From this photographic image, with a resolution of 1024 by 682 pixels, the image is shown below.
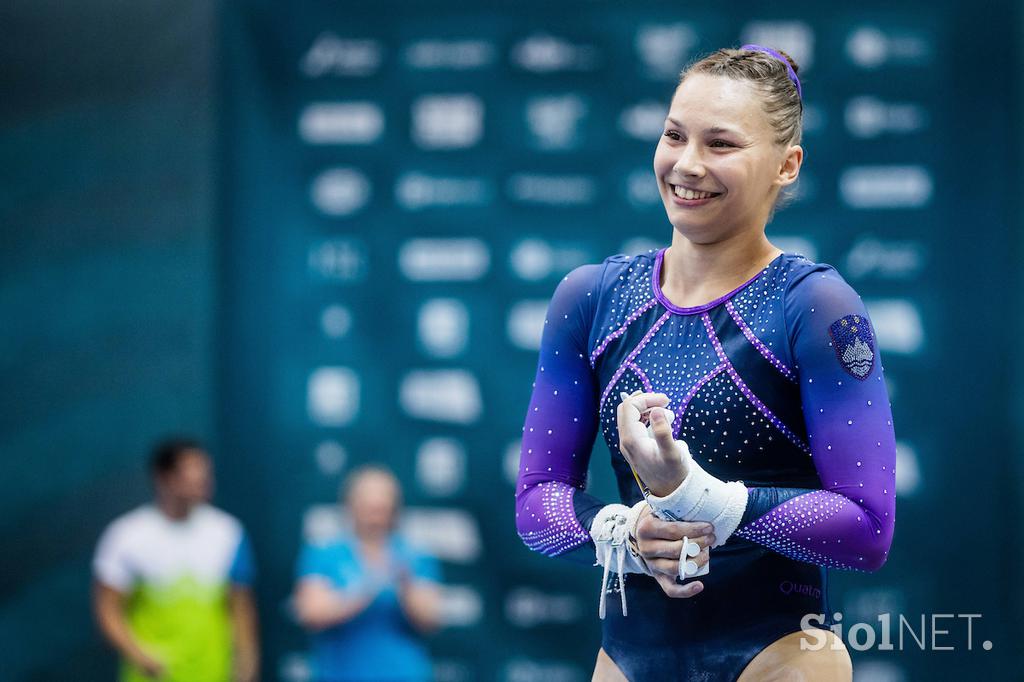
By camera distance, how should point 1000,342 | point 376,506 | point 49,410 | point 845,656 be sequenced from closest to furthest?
point 845,656, point 376,506, point 1000,342, point 49,410

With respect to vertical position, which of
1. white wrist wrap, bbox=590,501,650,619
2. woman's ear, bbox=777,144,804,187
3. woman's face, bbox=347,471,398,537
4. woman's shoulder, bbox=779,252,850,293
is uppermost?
woman's ear, bbox=777,144,804,187

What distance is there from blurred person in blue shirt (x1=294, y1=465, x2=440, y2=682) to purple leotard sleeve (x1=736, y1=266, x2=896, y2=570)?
Answer: 11.6 feet

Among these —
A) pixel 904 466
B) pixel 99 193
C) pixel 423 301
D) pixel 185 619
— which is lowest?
pixel 185 619

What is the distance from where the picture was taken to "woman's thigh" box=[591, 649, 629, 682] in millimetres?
1812

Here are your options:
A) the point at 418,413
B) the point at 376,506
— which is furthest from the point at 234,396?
the point at 376,506

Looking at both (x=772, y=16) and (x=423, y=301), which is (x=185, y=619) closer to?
(x=423, y=301)

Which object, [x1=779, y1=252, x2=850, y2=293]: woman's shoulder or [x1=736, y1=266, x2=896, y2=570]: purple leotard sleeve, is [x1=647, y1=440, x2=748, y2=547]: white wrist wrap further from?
[x1=779, y1=252, x2=850, y2=293]: woman's shoulder

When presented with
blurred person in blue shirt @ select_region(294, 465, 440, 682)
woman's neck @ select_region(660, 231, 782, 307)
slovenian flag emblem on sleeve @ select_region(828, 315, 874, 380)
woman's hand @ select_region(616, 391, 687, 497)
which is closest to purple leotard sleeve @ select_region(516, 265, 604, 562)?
woman's neck @ select_region(660, 231, 782, 307)

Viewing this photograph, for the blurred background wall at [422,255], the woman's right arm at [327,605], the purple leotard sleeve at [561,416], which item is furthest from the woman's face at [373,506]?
the purple leotard sleeve at [561,416]

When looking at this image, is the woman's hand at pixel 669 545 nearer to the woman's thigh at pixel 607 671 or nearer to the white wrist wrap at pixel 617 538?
the white wrist wrap at pixel 617 538

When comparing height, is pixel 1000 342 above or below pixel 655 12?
below

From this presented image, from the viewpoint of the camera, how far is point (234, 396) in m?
6.13

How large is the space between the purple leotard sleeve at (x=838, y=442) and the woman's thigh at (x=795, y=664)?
0.43 feet

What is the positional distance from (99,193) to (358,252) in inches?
53.8
